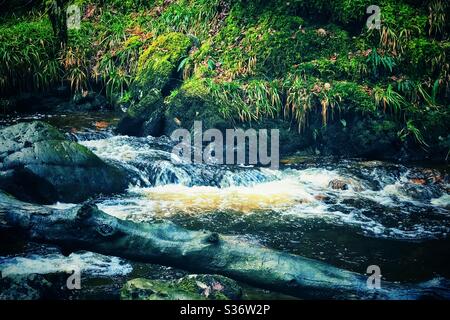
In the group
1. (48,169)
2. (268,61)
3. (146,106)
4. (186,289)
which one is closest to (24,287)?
(186,289)

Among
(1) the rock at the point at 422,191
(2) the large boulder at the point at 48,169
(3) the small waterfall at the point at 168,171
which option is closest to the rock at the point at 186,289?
(2) the large boulder at the point at 48,169

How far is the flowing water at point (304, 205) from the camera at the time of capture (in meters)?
4.50

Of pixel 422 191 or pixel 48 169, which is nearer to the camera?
pixel 48 169

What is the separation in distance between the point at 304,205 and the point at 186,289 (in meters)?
3.37

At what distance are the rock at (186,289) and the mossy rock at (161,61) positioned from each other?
7141 millimetres

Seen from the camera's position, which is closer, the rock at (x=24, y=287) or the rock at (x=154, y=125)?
the rock at (x=24, y=287)

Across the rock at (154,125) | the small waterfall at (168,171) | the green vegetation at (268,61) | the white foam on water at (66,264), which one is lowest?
the white foam on water at (66,264)

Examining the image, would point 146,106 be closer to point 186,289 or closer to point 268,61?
point 268,61

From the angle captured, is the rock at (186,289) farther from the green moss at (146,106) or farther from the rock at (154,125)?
the green moss at (146,106)

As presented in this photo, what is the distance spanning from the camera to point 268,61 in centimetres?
934

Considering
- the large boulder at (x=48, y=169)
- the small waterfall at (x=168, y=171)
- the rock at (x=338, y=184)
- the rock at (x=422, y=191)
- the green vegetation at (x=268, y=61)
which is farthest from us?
the green vegetation at (x=268, y=61)

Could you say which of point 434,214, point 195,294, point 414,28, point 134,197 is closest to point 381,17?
point 414,28

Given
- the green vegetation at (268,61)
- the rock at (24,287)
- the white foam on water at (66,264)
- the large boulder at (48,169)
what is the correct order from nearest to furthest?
1. the rock at (24,287)
2. the white foam on water at (66,264)
3. the large boulder at (48,169)
4. the green vegetation at (268,61)

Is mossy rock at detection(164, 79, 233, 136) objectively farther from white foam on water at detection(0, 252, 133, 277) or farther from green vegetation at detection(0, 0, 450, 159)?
white foam on water at detection(0, 252, 133, 277)
